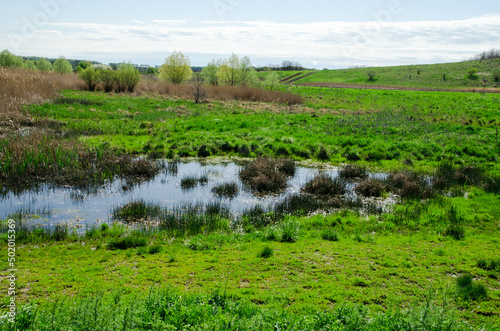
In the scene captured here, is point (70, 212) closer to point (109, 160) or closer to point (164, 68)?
point (109, 160)

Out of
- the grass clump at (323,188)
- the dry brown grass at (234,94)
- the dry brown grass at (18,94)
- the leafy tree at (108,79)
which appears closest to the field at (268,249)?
the dry brown grass at (18,94)

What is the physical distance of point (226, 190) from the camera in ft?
42.1

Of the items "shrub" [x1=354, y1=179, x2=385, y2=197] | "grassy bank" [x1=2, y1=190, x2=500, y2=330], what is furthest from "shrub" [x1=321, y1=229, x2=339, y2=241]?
"shrub" [x1=354, y1=179, x2=385, y2=197]

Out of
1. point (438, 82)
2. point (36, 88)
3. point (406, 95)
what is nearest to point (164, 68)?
point (36, 88)

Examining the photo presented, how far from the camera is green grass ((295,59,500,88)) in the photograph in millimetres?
74938

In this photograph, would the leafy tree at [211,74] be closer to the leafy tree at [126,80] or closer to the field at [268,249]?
the leafy tree at [126,80]

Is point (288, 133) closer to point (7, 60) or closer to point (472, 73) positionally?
point (7, 60)

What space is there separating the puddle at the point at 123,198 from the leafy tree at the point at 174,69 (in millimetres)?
49132

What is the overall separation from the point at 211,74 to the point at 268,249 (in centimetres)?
6015

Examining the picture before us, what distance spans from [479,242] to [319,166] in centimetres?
865

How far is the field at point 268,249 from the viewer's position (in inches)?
193

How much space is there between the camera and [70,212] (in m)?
10.2

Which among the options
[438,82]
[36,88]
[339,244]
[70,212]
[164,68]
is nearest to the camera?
[339,244]

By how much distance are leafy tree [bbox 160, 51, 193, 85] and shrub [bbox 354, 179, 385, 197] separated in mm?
52375
